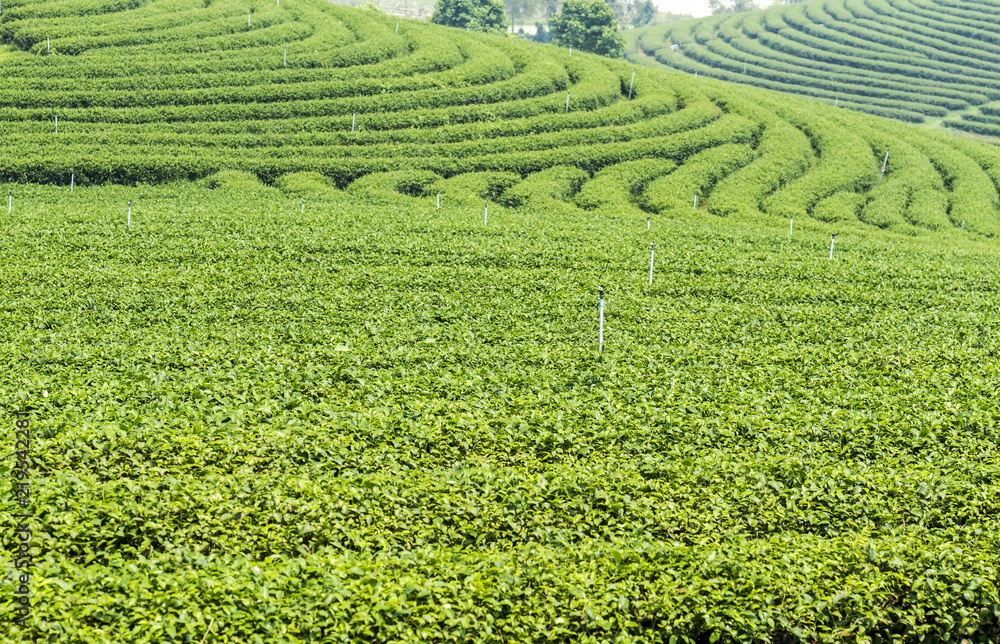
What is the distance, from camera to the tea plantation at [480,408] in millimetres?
12828

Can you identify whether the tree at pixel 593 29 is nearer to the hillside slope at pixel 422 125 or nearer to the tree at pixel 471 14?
the tree at pixel 471 14

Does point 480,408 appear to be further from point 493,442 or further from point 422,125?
point 422,125

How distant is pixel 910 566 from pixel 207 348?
702 inches

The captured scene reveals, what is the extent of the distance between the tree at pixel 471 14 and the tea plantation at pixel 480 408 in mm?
72567

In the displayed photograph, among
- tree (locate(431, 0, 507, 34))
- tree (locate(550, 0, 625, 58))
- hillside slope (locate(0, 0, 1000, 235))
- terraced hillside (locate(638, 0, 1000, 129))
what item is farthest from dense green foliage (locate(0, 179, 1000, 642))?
tree (locate(431, 0, 507, 34))

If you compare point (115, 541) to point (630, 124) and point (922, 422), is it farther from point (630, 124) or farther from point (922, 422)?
point (630, 124)

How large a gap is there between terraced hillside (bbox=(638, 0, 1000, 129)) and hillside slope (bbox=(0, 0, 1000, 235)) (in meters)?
45.3

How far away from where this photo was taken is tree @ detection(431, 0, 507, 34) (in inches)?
4897

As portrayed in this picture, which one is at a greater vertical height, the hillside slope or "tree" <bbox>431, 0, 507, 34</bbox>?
"tree" <bbox>431, 0, 507, 34</bbox>

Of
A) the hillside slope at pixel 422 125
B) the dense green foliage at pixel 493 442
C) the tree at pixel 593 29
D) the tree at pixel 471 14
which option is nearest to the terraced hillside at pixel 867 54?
the tree at pixel 593 29

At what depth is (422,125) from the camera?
65438 mm

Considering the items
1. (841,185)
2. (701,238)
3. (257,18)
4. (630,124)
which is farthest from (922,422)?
(257,18)

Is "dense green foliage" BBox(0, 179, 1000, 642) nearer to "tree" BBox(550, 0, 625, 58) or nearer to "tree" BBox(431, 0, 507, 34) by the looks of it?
"tree" BBox(550, 0, 625, 58)

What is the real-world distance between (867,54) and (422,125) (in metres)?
95.5
